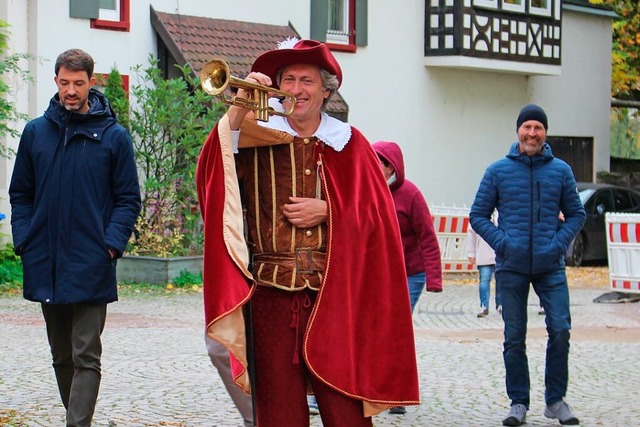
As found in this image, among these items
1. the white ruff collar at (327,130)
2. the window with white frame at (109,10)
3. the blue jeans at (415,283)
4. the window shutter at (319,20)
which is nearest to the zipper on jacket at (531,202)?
the blue jeans at (415,283)

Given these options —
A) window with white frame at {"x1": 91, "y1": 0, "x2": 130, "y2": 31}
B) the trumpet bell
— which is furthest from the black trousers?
window with white frame at {"x1": 91, "y1": 0, "x2": 130, "y2": 31}

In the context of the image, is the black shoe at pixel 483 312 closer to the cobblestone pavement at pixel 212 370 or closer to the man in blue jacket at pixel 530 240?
the cobblestone pavement at pixel 212 370

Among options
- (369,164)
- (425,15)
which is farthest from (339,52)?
(369,164)

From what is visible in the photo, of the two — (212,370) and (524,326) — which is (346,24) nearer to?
(212,370)

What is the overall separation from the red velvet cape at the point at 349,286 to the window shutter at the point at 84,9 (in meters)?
14.2

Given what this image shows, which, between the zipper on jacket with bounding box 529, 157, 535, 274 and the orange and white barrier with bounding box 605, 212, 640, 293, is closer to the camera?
the zipper on jacket with bounding box 529, 157, 535, 274

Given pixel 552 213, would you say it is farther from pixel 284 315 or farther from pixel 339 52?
pixel 339 52

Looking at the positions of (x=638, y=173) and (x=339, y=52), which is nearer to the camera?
(x=339, y=52)

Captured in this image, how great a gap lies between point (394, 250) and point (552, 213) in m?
2.83

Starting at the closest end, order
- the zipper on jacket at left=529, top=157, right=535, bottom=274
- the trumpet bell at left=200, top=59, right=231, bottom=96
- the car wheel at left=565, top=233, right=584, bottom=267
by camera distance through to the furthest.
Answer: the trumpet bell at left=200, top=59, right=231, bottom=96
the zipper on jacket at left=529, top=157, right=535, bottom=274
the car wheel at left=565, top=233, right=584, bottom=267

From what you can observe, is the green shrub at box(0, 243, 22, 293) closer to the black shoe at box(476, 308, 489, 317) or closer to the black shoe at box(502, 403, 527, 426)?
the black shoe at box(476, 308, 489, 317)

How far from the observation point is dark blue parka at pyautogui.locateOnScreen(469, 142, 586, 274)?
7836 mm

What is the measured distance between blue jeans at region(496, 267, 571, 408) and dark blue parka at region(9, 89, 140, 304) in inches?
107

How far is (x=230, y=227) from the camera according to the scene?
16.5 feet
